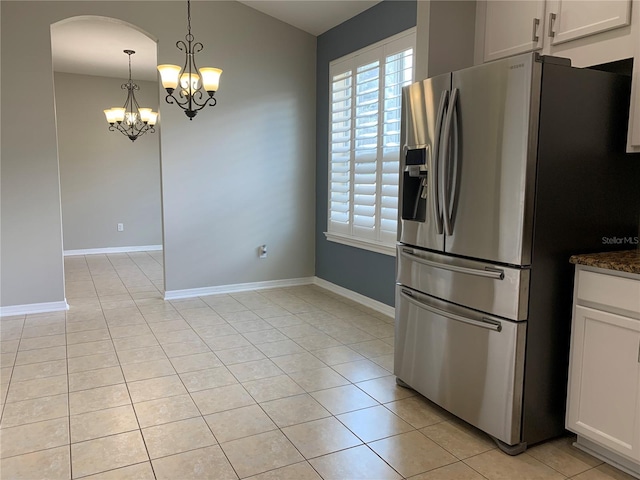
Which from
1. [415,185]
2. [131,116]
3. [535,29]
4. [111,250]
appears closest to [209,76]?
[415,185]

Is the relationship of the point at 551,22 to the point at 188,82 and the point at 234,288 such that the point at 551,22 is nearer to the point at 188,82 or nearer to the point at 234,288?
the point at 188,82

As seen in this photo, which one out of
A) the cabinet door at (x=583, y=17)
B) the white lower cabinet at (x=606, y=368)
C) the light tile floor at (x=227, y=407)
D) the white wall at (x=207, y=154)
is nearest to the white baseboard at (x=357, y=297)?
the light tile floor at (x=227, y=407)

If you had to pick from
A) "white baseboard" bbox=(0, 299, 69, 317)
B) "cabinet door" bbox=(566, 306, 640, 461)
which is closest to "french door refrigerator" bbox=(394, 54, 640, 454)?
"cabinet door" bbox=(566, 306, 640, 461)

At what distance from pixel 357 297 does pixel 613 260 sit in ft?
10.0

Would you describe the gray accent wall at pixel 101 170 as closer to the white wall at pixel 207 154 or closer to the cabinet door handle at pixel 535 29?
the white wall at pixel 207 154

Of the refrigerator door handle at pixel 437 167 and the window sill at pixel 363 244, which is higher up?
the refrigerator door handle at pixel 437 167

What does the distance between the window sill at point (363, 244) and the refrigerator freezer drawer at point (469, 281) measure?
1.49 metres

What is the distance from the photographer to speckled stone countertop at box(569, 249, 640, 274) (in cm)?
200

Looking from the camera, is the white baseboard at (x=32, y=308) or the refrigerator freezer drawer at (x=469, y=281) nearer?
the refrigerator freezer drawer at (x=469, y=281)

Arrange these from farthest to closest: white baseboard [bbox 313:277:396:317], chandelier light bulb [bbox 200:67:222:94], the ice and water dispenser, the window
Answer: white baseboard [bbox 313:277:396:317], the window, chandelier light bulb [bbox 200:67:222:94], the ice and water dispenser

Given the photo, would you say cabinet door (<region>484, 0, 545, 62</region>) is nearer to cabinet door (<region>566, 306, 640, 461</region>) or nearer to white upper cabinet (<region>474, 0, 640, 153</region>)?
white upper cabinet (<region>474, 0, 640, 153</region>)

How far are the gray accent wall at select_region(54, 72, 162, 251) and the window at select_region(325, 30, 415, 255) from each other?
4.08 m

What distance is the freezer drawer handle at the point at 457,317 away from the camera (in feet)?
7.41

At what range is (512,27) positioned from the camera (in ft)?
9.00
